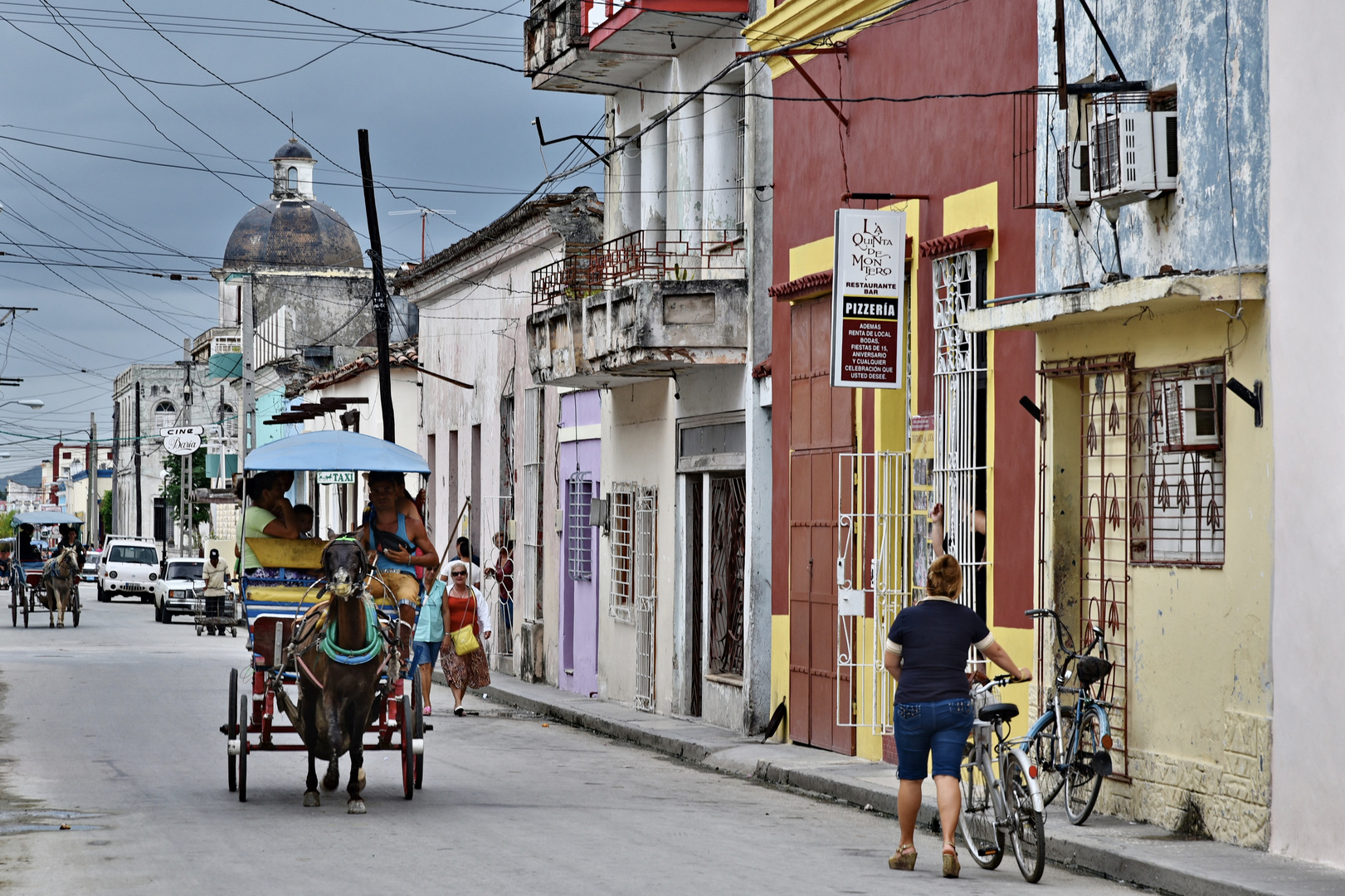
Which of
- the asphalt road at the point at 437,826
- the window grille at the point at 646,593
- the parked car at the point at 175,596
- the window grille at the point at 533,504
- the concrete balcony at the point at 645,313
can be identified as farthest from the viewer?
the parked car at the point at 175,596

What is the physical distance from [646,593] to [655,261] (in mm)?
3961

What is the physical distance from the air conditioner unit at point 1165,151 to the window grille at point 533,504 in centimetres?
1681

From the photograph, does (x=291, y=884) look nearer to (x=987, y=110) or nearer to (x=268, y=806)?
(x=268, y=806)

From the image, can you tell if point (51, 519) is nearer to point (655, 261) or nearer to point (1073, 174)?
point (655, 261)

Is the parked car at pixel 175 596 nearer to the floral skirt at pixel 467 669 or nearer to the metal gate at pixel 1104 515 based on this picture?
the floral skirt at pixel 467 669

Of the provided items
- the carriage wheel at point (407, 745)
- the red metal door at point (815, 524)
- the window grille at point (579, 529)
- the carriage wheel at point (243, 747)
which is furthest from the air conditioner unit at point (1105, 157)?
the window grille at point (579, 529)

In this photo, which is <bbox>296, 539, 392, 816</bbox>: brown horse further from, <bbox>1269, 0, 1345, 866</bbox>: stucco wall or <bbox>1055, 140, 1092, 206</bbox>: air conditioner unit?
<bbox>1269, 0, 1345, 866</bbox>: stucco wall

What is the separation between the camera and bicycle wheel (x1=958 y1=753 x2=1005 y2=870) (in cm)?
1030

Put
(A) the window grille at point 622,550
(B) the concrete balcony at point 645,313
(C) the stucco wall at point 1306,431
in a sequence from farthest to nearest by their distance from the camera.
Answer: (A) the window grille at point 622,550, (B) the concrete balcony at point 645,313, (C) the stucco wall at point 1306,431

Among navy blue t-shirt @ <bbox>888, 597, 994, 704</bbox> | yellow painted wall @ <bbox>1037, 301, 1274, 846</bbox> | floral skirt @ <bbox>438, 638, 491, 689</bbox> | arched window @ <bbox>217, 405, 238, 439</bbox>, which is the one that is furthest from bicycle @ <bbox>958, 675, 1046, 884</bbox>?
arched window @ <bbox>217, 405, 238, 439</bbox>

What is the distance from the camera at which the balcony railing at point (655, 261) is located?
2034 cm

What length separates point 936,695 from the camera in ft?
33.2

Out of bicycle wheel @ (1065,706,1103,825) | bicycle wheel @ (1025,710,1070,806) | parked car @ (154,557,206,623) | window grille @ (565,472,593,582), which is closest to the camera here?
bicycle wheel @ (1065,706,1103,825)

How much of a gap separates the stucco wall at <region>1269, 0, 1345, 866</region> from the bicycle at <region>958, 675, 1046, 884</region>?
147 centimetres
